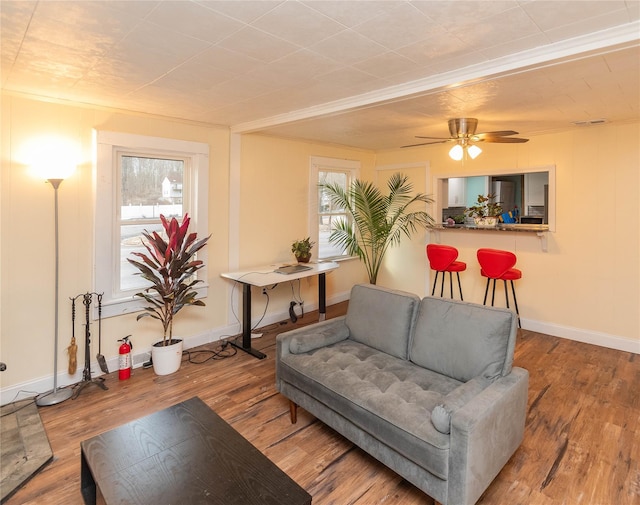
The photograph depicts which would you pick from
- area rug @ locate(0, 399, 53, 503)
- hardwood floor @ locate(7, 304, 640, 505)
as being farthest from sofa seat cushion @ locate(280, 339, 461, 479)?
area rug @ locate(0, 399, 53, 503)

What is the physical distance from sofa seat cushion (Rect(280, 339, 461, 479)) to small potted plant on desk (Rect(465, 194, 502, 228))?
293 cm

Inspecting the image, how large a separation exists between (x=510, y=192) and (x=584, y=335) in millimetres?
2286

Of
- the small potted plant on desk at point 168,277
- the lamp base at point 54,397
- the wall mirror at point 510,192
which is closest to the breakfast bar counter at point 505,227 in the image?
the wall mirror at point 510,192

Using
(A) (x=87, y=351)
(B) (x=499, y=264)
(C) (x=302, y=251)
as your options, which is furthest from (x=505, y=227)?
(A) (x=87, y=351)

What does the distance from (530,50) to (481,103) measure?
3.26 ft

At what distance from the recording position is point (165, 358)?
3375 millimetres

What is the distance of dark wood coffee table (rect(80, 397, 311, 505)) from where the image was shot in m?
1.45

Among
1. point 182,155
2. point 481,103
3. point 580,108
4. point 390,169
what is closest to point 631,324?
point 580,108

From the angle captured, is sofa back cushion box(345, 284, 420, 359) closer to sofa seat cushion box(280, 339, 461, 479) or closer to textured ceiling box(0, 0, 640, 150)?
sofa seat cushion box(280, 339, 461, 479)

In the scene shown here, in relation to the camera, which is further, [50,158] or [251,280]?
[251,280]

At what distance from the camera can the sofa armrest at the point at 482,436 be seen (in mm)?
1637

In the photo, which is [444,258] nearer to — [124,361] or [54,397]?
[124,361]

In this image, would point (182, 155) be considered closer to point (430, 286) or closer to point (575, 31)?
point (575, 31)

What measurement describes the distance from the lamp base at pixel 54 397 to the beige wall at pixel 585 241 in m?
4.80
